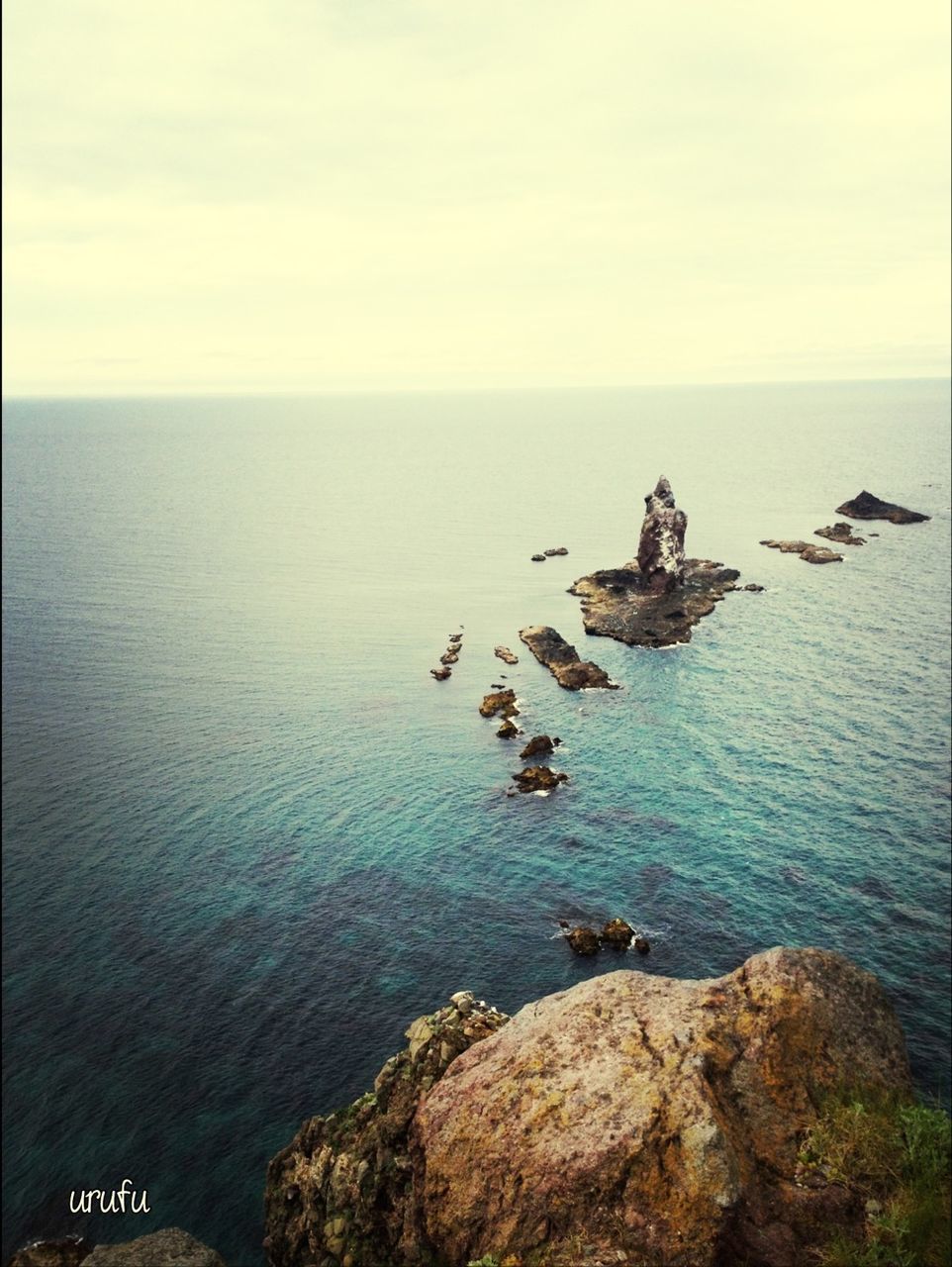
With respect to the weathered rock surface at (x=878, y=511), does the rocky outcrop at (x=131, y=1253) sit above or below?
below

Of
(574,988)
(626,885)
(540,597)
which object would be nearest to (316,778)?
(626,885)

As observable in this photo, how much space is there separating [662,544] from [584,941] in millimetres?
82080

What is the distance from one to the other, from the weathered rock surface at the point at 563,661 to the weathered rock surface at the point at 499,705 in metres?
8.64

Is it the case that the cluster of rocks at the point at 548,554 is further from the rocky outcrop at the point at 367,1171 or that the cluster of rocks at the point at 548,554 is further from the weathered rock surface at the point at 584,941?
the rocky outcrop at the point at 367,1171

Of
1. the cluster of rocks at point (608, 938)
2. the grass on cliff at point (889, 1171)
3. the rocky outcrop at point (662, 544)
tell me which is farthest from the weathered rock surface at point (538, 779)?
the rocky outcrop at point (662, 544)

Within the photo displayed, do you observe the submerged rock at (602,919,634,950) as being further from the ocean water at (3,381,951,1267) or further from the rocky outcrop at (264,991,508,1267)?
the rocky outcrop at (264,991,508,1267)

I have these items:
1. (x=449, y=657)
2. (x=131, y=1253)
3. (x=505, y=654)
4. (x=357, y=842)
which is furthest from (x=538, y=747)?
(x=131, y=1253)

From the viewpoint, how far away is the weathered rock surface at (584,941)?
5238 cm

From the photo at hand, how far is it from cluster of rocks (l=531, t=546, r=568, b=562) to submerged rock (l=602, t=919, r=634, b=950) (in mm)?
108508

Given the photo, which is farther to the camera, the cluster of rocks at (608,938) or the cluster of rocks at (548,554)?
the cluster of rocks at (548,554)

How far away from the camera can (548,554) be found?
160125mm

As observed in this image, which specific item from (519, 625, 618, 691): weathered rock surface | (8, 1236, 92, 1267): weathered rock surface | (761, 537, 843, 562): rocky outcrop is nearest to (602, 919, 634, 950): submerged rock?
(8, 1236, 92, 1267): weathered rock surface

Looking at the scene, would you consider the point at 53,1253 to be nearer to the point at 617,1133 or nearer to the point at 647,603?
the point at 617,1133

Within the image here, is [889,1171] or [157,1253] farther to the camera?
[157,1253]
